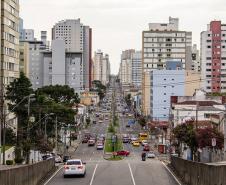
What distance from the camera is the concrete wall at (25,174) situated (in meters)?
27.0

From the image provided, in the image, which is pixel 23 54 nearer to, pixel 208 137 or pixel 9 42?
pixel 9 42

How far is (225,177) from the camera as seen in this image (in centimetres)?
2431

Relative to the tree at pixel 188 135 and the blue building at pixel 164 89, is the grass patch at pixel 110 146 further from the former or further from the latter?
the tree at pixel 188 135

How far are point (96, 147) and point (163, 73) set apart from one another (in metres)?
56.6

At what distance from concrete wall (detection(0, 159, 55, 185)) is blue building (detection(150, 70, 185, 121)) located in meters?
130

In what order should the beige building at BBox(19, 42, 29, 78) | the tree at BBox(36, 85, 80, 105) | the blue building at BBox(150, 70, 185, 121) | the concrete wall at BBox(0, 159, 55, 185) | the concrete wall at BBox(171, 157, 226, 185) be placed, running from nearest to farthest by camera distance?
1. the concrete wall at BBox(171, 157, 226, 185)
2. the concrete wall at BBox(0, 159, 55, 185)
3. the tree at BBox(36, 85, 80, 105)
4. the blue building at BBox(150, 70, 185, 121)
5. the beige building at BBox(19, 42, 29, 78)

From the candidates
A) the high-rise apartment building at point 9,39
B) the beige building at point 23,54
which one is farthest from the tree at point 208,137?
the beige building at point 23,54

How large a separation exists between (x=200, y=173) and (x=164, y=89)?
147 meters

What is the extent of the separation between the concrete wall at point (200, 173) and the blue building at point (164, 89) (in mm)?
130260

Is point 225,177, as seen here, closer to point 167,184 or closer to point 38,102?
point 167,184

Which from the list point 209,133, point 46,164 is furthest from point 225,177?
point 209,133

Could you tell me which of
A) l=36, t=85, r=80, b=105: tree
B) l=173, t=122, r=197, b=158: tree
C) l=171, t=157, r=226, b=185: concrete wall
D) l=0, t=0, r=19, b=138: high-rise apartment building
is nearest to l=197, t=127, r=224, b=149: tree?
l=173, t=122, r=197, b=158: tree

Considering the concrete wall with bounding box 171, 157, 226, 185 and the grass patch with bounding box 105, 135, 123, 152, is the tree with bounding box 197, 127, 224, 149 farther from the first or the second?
the grass patch with bounding box 105, 135, 123, 152

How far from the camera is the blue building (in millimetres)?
176250
